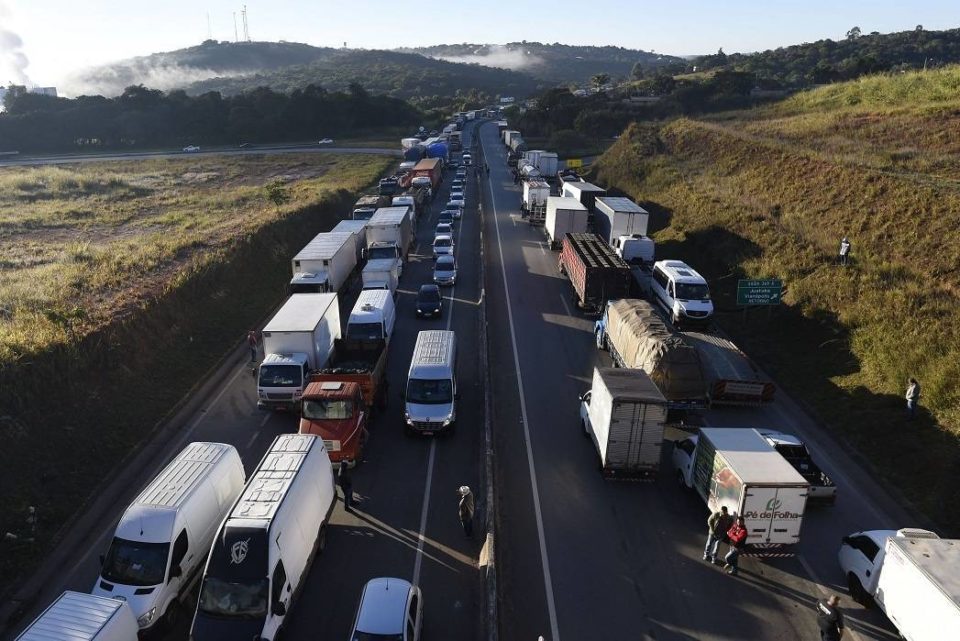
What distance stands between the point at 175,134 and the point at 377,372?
11075 centimetres

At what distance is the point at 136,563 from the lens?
1137 cm

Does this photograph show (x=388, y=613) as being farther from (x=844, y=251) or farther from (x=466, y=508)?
(x=844, y=251)

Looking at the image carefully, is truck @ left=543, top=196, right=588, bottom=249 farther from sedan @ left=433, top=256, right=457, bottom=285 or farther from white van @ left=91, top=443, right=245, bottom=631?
white van @ left=91, top=443, right=245, bottom=631

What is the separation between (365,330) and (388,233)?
504 inches

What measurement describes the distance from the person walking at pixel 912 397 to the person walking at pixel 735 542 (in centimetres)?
917

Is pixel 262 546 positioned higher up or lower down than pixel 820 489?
higher up

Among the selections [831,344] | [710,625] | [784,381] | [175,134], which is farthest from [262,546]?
[175,134]

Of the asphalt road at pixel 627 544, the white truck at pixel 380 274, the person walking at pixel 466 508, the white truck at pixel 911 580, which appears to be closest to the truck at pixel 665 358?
the asphalt road at pixel 627 544

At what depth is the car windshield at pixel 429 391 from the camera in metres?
18.3

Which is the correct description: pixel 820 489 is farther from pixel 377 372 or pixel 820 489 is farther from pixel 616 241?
pixel 616 241

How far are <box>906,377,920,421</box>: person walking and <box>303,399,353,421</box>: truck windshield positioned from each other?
17.1 meters

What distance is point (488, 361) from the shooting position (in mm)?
23062

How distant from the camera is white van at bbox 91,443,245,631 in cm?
1112

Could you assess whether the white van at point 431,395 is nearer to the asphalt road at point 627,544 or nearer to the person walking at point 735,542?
the asphalt road at point 627,544
